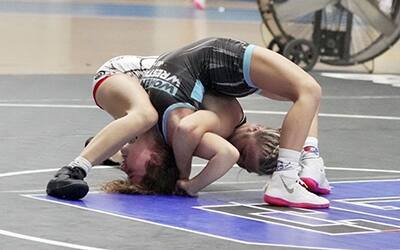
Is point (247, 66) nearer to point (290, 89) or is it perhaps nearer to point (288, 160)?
point (290, 89)

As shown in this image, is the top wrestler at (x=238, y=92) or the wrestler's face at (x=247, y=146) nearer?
the top wrestler at (x=238, y=92)

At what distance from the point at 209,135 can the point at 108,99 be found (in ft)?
2.20

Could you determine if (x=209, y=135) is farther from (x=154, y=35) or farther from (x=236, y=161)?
(x=154, y=35)

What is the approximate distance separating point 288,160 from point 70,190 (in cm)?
103

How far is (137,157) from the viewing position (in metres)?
5.93

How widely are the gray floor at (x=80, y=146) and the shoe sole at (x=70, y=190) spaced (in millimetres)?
121

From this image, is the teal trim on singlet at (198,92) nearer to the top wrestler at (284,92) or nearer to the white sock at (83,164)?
the top wrestler at (284,92)

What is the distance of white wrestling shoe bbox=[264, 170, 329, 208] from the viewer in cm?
567

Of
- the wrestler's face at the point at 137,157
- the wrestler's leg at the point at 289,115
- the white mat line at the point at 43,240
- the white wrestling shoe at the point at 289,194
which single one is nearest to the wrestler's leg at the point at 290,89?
the wrestler's leg at the point at 289,115

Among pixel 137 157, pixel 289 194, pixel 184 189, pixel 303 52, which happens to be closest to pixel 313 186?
pixel 289 194

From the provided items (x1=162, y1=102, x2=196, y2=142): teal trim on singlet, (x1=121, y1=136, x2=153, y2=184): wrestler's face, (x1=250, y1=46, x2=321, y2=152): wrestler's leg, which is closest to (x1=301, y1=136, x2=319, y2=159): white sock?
(x1=250, y1=46, x2=321, y2=152): wrestler's leg

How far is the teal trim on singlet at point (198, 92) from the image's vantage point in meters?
5.99

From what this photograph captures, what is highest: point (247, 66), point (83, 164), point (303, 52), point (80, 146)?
point (247, 66)

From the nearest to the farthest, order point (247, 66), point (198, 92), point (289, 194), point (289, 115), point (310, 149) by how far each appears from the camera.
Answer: point (289, 194) < point (289, 115) < point (247, 66) < point (198, 92) < point (310, 149)
